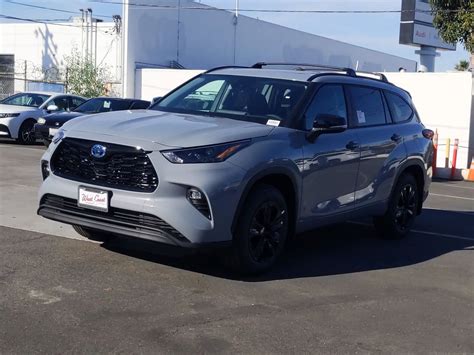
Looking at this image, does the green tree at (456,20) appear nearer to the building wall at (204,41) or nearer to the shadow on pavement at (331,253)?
the building wall at (204,41)

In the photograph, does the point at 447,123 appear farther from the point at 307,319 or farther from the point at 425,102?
the point at 307,319

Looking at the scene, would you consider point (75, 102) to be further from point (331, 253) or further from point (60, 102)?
point (331, 253)

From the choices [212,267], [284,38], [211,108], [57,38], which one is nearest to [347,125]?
[211,108]

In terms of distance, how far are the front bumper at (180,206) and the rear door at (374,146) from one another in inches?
87.2

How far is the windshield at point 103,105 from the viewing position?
17.0m

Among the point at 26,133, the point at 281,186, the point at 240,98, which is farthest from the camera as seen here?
Result: the point at 26,133

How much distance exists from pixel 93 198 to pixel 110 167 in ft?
0.97

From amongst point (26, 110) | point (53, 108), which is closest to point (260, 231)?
point (53, 108)

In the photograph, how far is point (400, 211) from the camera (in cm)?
820

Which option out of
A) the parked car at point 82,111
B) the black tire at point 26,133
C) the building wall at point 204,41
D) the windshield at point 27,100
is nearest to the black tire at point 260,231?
the parked car at point 82,111

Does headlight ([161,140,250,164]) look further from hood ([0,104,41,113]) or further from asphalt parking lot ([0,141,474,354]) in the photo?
hood ([0,104,41,113])

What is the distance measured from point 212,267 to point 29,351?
7.73 ft

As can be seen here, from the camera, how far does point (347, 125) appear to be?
7.04 m

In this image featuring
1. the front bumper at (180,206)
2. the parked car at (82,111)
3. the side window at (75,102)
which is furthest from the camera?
the side window at (75,102)
